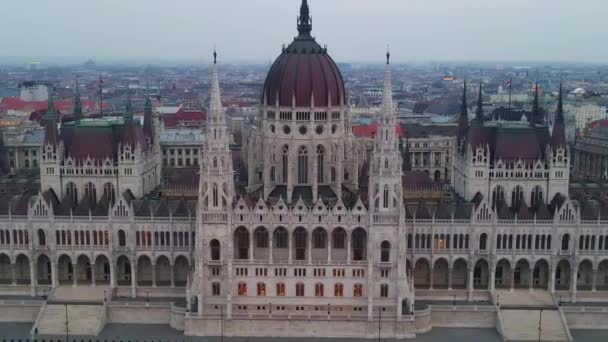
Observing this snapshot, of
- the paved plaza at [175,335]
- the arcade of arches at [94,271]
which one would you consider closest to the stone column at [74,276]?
the arcade of arches at [94,271]

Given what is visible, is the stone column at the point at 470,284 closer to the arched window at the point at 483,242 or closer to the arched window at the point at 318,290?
the arched window at the point at 483,242

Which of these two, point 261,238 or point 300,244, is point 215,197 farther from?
point 300,244

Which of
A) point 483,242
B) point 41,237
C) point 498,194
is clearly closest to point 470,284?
point 483,242

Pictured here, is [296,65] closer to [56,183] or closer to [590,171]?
[56,183]

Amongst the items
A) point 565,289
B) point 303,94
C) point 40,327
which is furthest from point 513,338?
point 40,327

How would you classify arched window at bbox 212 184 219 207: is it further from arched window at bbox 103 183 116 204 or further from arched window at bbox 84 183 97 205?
arched window at bbox 84 183 97 205
